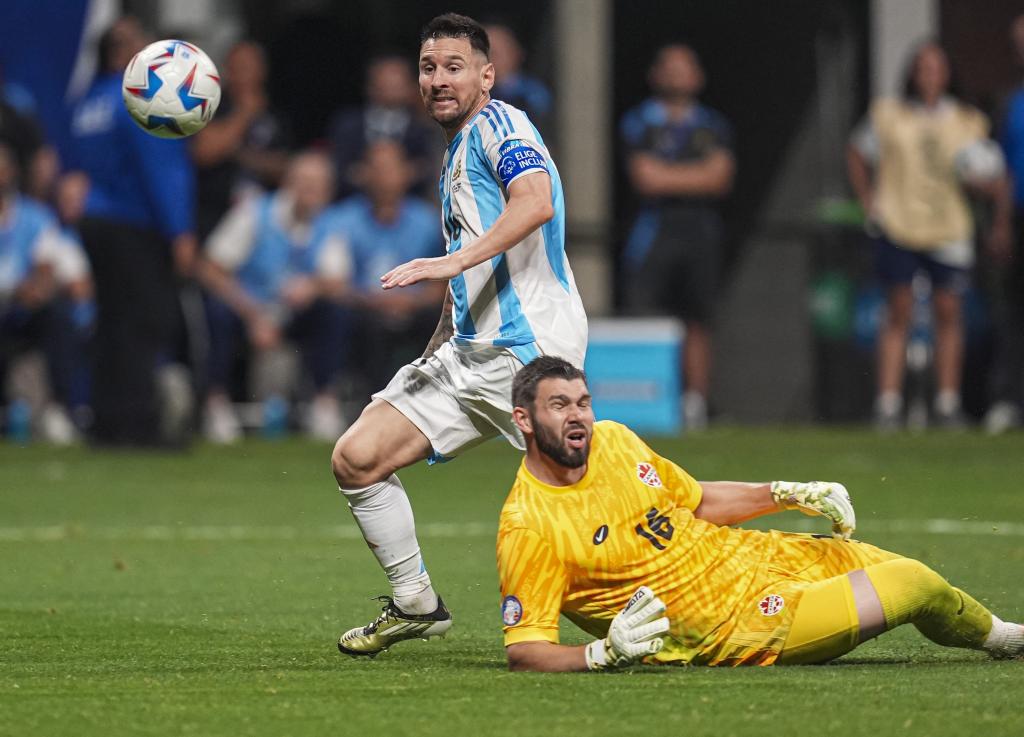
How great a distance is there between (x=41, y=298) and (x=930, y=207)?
24.1 ft

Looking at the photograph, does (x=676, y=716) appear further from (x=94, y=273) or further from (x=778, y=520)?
(x=94, y=273)

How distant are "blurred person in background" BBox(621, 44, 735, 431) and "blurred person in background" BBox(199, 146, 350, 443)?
2.60 m

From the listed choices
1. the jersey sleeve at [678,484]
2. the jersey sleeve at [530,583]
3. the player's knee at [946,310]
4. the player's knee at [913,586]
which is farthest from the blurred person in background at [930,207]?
the jersey sleeve at [530,583]

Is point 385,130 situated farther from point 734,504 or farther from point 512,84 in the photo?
point 734,504

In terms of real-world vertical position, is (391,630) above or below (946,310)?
above

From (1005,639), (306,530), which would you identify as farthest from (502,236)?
(306,530)

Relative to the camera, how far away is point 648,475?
6.17 meters

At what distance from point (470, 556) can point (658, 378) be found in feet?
24.5

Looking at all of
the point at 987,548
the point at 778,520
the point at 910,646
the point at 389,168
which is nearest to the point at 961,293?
the point at 389,168

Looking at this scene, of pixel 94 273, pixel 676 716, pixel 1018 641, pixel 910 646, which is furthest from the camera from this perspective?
pixel 94 273

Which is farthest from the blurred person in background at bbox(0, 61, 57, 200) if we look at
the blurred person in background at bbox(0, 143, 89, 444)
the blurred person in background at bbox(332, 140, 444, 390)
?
the blurred person in background at bbox(332, 140, 444, 390)

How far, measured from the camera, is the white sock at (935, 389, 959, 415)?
16.8 metres

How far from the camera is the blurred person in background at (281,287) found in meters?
16.6

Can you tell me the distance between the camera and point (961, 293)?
17.2 metres
